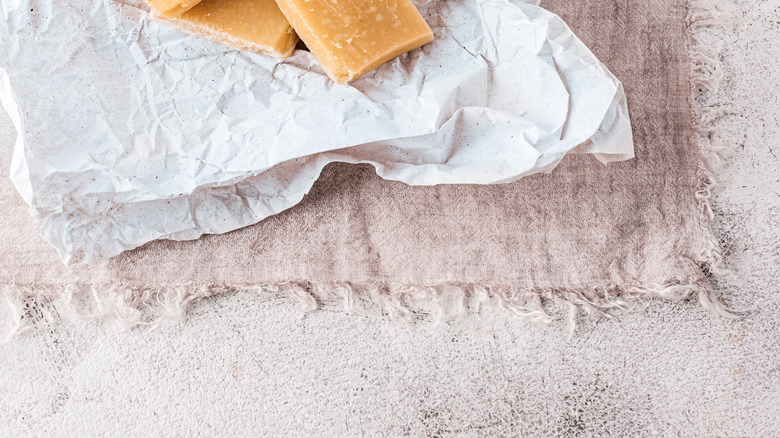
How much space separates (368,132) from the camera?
2.77 feet

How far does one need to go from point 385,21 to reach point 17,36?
541 mm

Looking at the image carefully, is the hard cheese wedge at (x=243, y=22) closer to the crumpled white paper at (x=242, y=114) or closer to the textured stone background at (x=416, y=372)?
the crumpled white paper at (x=242, y=114)

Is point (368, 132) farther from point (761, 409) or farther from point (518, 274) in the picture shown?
point (761, 409)

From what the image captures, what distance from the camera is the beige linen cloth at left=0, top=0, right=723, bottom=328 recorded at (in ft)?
3.05

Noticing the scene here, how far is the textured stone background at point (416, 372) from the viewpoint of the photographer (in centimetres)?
91

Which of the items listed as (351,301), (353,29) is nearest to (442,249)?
(351,301)

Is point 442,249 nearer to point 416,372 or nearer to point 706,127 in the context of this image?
point 416,372

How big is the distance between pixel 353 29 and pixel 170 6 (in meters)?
0.26

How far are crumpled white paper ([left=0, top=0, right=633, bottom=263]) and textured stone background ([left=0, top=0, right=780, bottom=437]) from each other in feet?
0.59

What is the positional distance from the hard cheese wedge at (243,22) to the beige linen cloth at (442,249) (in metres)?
0.22

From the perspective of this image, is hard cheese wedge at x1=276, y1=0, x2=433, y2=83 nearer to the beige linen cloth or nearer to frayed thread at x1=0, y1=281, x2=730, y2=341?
the beige linen cloth

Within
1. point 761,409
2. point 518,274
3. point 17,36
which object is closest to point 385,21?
point 518,274

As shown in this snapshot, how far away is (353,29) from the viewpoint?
0.84 metres

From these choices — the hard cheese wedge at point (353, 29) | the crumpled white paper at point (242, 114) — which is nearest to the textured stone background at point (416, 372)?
the crumpled white paper at point (242, 114)
